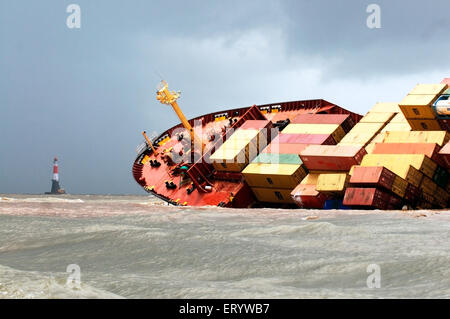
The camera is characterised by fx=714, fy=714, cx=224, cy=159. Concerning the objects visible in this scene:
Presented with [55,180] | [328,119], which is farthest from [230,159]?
[55,180]

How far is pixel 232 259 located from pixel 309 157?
24408 millimetres

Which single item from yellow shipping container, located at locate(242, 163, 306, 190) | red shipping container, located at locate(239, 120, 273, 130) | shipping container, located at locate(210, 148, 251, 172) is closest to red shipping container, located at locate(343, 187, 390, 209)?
yellow shipping container, located at locate(242, 163, 306, 190)

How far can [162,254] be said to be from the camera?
22.3m

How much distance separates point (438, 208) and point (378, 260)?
24886 millimetres

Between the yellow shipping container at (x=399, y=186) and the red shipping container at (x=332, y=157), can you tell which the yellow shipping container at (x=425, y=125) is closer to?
the red shipping container at (x=332, y=157)

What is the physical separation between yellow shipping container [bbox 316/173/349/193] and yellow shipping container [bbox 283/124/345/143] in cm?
712

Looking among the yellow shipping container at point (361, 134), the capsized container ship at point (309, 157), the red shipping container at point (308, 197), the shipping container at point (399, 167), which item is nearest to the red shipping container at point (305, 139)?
the capsized container ship at point (309, 157)

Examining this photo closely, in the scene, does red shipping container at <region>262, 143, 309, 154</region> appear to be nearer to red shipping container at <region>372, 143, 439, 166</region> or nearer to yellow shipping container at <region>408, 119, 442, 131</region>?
red shipping container at <region>372, 143, 439, 166</region>

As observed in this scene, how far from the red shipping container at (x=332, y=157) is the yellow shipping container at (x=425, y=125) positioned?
4.26m

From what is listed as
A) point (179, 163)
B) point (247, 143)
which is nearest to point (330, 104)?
point (247, 143)

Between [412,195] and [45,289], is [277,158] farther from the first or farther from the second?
[45,289]
